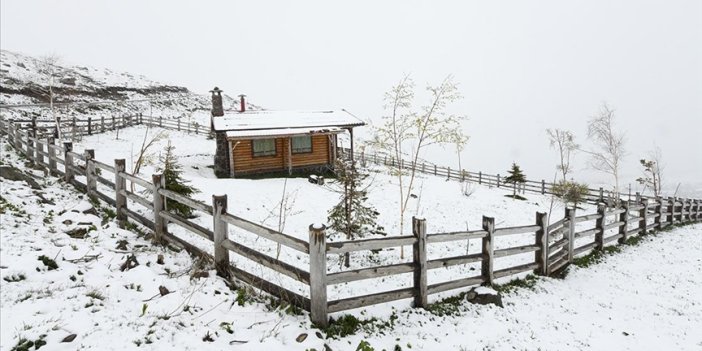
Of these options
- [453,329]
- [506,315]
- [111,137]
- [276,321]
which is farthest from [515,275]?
[111,137]

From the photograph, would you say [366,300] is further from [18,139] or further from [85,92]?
[85,92]

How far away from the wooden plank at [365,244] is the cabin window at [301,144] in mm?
19457

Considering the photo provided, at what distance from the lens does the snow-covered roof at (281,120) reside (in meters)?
23.4

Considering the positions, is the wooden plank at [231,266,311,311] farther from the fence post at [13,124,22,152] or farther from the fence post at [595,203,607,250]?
the fence post at [13,124,22,152]

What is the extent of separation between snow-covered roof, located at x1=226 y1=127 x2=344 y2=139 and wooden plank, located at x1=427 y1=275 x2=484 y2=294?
17.8 m

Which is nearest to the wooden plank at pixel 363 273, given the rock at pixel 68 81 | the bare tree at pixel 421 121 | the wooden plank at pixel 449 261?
the wooden plank at pixel 449 261

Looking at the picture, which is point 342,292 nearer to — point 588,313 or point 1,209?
point 588,313

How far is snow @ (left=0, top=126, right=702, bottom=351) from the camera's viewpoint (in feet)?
14.3

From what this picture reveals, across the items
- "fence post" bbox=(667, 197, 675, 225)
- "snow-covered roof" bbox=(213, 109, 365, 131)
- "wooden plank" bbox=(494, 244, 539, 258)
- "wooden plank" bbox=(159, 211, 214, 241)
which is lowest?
"fence post" bbox=(667, 197, 675, 225)

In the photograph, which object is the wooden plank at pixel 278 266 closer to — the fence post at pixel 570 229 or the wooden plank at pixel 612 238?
the fence post at pixel 570 229

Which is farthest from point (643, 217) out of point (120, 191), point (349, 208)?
point (120, 191)

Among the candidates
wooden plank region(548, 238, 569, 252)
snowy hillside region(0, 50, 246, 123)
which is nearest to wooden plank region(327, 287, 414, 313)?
wooden plank region(548, 238, 569, 252)

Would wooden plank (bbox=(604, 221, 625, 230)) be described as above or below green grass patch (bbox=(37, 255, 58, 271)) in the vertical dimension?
below

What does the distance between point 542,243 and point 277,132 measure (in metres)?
17.9
